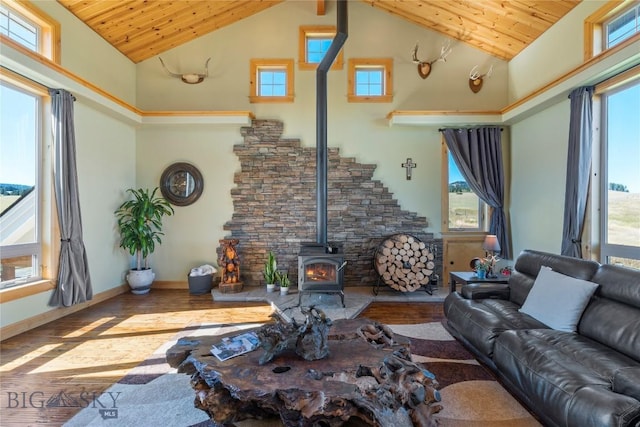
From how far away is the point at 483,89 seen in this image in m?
5.27

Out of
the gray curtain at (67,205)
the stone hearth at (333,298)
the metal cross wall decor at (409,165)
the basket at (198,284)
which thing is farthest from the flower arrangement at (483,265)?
the gray curtain at (67,205)

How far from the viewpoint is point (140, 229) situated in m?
4.75

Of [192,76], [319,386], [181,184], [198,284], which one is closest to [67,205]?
[181,184]

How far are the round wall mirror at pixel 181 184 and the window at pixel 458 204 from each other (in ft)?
13.5

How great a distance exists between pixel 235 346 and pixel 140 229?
3.60 m

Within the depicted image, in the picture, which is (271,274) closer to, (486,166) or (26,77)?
(26,77)

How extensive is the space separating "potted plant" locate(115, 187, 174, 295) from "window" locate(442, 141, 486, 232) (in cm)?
463

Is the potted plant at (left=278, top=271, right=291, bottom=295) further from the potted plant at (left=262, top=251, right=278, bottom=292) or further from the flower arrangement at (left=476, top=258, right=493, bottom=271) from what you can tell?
the flower arrangement at (left=476, top=258, right=493, bottom=271)

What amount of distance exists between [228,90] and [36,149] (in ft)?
9.01

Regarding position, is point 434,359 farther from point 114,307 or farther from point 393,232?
point 114,307

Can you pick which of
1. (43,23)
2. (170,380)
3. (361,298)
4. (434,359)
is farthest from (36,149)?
(434,359)

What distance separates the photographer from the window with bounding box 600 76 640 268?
3229 mm

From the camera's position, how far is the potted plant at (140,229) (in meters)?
4.75

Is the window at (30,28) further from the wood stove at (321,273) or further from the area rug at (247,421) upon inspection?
the wood stove at (321,273)
